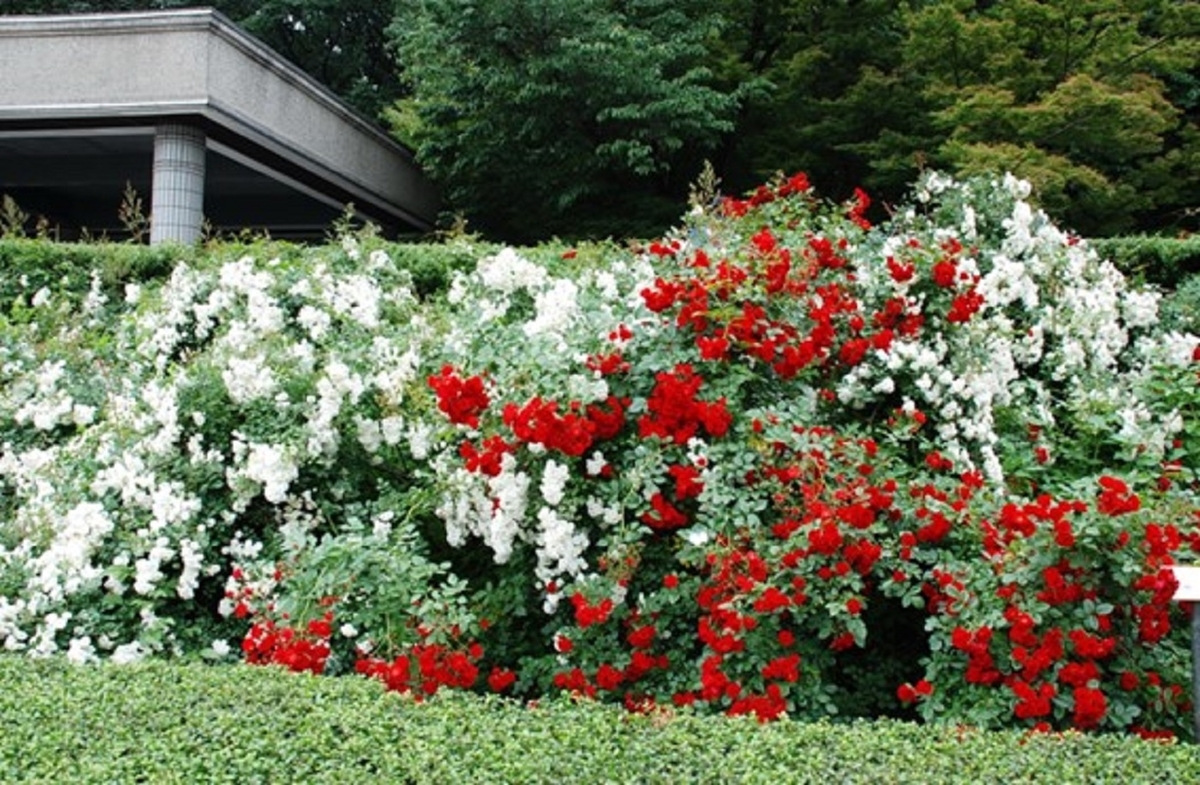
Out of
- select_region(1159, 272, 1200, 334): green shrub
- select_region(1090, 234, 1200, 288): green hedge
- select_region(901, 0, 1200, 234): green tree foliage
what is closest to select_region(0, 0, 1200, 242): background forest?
select_region(901, 0, 1200, 234): green tree foliage

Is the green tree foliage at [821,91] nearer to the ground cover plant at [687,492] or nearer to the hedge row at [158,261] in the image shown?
the hedge row at [158,261]

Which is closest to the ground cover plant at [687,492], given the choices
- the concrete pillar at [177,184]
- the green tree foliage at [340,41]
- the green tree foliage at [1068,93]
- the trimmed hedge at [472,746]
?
the trimmed hedge at [472,746]

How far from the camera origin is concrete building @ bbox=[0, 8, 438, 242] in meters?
12.3

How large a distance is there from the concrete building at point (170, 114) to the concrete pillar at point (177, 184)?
1 centimetres

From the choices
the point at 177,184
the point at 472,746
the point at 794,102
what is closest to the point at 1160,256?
the point at 794,102

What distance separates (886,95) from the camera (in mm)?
12773

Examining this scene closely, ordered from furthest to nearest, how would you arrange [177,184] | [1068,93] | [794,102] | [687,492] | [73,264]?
1. [794,102]
2. [177,184]
3. [1068,93]
4. [73,264]
5. [687,492]

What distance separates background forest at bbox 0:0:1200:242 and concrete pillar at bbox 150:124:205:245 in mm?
2825

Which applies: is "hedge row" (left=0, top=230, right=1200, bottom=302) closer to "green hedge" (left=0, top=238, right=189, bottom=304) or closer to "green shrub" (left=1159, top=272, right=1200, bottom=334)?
"green hedge" (left=0, top=238, right=189, bottom=304)

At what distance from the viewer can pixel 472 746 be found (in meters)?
2.39

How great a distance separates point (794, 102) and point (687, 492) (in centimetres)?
1123

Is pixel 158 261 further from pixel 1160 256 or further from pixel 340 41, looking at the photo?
pixel 340 41

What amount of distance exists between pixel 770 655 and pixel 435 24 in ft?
35.7

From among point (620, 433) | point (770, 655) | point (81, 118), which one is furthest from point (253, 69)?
point (770, 655)
